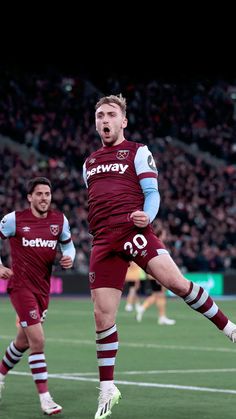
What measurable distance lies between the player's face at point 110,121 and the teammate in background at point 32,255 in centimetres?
158

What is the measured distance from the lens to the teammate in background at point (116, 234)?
30.3 feet

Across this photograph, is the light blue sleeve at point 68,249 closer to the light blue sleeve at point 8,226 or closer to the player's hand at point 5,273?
the light blue sleeve at point 8,226

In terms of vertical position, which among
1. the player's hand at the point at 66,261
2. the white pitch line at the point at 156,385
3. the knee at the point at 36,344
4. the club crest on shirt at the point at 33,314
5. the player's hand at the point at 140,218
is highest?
the player's hand at the point at 140,218

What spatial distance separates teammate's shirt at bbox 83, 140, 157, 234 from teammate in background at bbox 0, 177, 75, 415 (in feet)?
4.95

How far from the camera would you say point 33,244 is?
10.9 meters

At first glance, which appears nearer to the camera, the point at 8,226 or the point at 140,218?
the point at 140,218

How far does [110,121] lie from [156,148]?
35.9 m

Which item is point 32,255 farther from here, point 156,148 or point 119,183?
point 156,148

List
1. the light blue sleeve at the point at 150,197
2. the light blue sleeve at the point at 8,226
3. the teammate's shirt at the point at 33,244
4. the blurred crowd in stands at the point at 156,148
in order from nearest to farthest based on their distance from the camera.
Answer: the light blue sleeve at the point at 150,197 → the teammate's shirt at the point at 33,244 → the light blue sleeve at the point at 8,226 → the blurred crowd in stands at the point at 156,148

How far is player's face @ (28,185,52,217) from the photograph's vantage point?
10.8 m

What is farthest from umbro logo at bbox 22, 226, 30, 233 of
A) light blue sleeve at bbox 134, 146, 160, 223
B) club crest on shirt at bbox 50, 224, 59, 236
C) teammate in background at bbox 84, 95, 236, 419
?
light blue sleeve at bbox 134, 146, 160, 223

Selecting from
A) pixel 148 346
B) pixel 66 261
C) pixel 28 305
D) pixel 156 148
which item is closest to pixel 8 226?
pixel 66 261

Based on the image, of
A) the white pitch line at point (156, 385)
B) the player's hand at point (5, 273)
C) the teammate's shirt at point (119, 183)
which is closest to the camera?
the teammate's shirt at point (119, 183)

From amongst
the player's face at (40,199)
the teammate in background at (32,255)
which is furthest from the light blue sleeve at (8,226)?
the player's face at (40,199)
